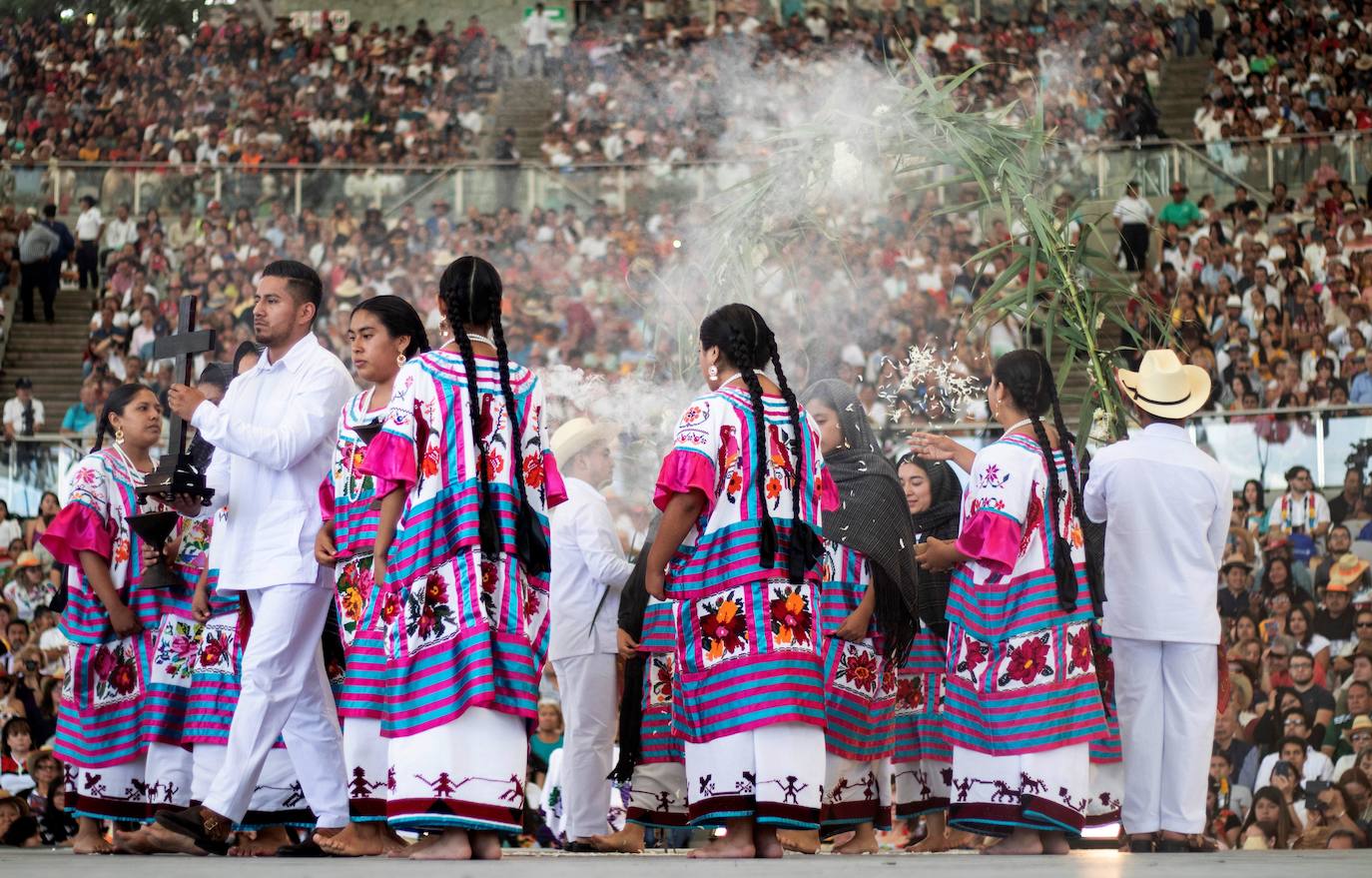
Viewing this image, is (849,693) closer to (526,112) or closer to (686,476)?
(686,476)

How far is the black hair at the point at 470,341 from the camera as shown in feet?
13.9

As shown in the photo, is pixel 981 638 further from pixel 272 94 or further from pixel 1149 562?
pixel 272 94

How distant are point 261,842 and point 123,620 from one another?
0.91m

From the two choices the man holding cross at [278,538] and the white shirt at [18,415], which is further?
the white shirt at [18,415]

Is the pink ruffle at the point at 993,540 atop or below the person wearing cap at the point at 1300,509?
below

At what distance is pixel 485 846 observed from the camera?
417 cm

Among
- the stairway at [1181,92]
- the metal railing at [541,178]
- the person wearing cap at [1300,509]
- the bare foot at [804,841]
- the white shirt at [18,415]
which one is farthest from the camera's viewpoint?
the stairway at [1181,92]

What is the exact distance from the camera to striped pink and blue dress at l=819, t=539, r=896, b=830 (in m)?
5.21

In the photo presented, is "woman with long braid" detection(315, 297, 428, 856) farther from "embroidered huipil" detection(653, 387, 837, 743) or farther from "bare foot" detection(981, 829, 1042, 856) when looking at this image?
"bare foot" detection(981, 829, 1042, 856)

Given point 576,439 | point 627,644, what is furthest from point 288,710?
point 576,439

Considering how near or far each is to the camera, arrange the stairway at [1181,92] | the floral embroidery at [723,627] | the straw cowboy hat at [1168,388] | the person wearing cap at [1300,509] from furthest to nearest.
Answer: the stairway at [1181,92] < the person wearing cap at [1300,509] < the straw cowboy hat at [1168,388] < the floral embroidery at [723,627]

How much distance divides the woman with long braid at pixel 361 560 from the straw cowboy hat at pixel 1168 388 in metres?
2.33

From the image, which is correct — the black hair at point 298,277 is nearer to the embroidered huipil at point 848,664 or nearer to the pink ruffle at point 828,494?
the pink ruffle at point 828,494

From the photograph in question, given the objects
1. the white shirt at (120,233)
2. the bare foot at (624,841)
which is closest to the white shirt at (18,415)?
the white shirt at (120,233)
